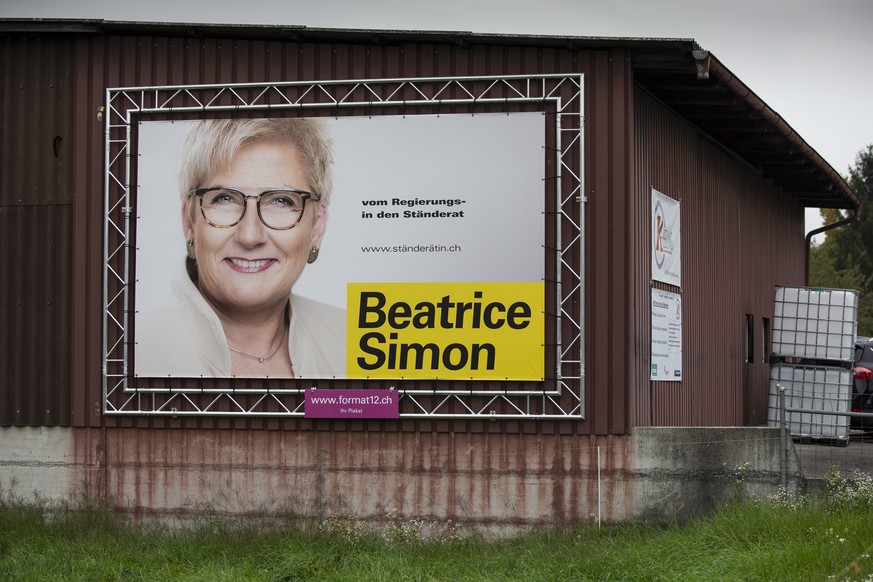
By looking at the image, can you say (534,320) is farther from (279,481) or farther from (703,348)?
(703,348)

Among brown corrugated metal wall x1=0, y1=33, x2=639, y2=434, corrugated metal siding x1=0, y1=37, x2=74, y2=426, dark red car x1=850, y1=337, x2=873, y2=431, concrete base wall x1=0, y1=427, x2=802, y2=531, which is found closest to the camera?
concrete base wall x1=0, y1=427, x2=802, y2=531

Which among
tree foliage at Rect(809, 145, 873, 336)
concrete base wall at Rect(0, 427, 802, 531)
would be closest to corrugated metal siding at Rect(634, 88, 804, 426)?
concrete base wall at Rect(0, 427, 802, 531)

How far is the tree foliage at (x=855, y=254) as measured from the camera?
63906 millimetres

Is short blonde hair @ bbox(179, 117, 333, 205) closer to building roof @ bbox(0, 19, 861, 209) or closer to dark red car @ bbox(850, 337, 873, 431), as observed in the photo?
building roof @ bbox(0, 19, 861, 209)

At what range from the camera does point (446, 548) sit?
49.4 ft

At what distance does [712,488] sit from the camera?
50.7ft

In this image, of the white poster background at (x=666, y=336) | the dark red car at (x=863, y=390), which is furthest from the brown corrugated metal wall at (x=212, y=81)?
the dark red car at (x=863, y=390)

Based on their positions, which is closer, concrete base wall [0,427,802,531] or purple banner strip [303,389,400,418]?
concrete base wall [0,427,802,531]

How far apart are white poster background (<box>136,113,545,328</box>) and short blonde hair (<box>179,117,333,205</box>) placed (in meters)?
0.19

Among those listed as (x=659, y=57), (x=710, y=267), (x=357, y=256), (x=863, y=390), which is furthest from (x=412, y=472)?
(x=863, y=390)

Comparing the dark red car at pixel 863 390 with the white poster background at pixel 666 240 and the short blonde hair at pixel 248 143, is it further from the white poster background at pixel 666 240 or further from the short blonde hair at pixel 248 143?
the short blonde hair at pixel 248 143

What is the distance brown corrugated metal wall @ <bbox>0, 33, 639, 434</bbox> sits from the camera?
15.5 metres

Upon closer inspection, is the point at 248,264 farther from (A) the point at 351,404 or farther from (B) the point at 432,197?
(B) the point at 432,197

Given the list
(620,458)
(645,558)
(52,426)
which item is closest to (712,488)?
(620,458)
